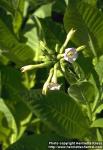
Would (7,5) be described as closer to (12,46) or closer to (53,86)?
(12,46)

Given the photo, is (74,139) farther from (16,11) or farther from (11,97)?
(16,11)

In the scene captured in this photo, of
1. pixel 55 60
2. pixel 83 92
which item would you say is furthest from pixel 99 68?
pixel 55 60

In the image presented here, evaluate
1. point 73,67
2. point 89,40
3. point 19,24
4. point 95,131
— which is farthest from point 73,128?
point 19,24

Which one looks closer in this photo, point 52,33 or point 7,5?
point 52,33

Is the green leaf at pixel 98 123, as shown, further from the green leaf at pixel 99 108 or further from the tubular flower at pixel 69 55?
the tubular flower at pixel 69 55

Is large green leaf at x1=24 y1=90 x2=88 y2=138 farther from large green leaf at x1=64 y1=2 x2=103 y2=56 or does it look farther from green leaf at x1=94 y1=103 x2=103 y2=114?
large green leaf at x1=64 y1=2 x2=103 y2=56

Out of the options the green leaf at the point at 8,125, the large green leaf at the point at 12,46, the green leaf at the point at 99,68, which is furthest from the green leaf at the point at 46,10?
the green leaf at the point at 99,68
